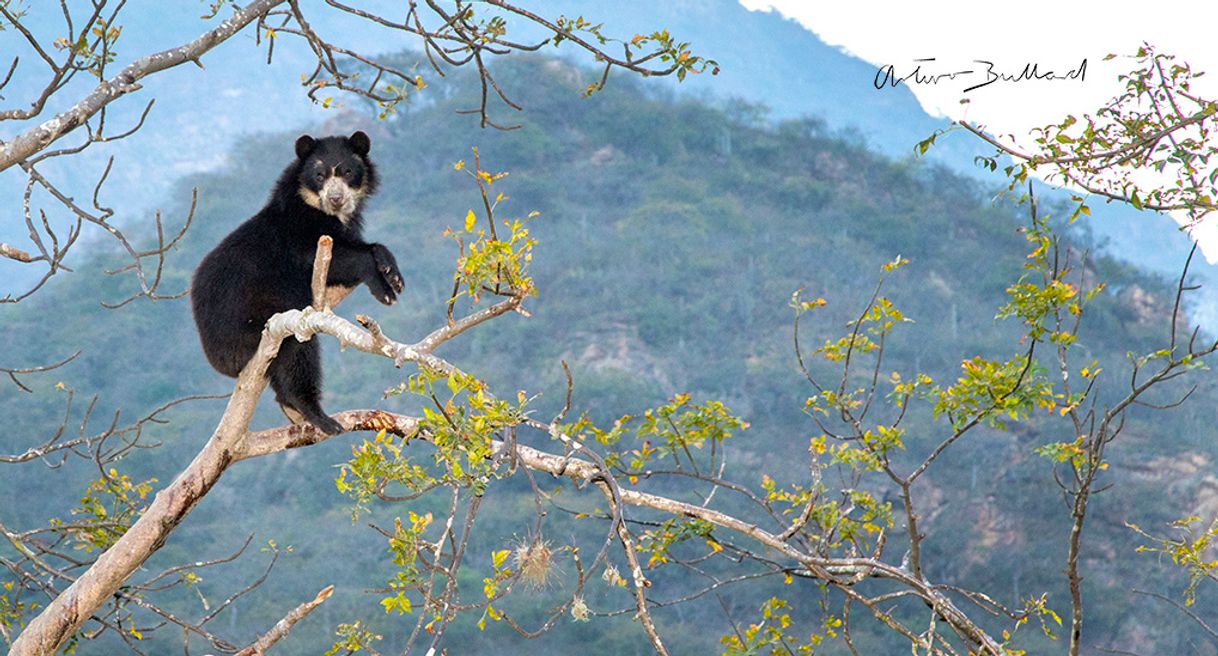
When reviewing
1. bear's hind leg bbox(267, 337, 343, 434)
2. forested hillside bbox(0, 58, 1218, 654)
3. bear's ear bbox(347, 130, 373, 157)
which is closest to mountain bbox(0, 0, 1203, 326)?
forested hillside bbox(0, 58, 1218, 654)

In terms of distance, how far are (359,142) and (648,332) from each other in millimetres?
31967

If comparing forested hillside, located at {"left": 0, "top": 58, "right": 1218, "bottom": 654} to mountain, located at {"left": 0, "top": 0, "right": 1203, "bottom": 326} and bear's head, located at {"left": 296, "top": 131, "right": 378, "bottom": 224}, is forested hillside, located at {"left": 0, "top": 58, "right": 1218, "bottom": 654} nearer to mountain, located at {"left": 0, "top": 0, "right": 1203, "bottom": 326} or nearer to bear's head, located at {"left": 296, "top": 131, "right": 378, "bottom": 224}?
mountain, located at {"left": 0, "top": 0, "right": 1203, "bottom": 326}

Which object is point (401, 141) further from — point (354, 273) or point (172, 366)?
point (354, 273)

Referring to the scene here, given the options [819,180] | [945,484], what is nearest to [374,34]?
[819,180]

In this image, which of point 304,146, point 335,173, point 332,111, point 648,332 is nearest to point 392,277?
point 335,173

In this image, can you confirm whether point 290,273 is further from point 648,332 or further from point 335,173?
point 648,332

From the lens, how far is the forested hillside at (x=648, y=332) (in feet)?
86.5

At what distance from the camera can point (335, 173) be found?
17.7ft

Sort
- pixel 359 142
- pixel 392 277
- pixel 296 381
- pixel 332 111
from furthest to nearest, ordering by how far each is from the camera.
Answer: pixel 332 111
pixel 359 142
pixel 392 277
pixel 296 381

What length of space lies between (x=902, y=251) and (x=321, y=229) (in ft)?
127

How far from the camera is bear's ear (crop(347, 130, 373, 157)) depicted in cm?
563

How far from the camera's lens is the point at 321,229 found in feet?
17.1

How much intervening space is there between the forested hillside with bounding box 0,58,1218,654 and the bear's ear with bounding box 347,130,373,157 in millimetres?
15605

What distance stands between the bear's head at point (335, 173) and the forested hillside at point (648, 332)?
51.4 ft
